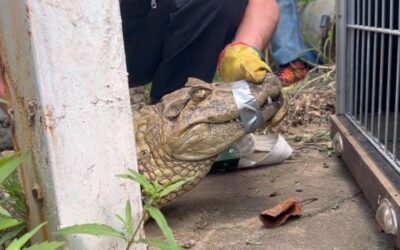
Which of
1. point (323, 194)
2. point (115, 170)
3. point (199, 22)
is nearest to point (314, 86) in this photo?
point (199, 22)

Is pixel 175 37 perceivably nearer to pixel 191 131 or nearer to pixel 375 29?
pixel 191 131

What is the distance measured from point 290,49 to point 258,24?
1610 millimetres

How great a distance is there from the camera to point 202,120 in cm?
129

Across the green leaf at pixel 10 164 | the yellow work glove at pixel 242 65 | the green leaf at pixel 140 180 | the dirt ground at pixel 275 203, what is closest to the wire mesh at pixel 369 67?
the dirt ground at pixel 275 203

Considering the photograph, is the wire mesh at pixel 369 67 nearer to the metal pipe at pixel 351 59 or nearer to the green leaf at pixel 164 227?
the metal pipe at pixel 351 59

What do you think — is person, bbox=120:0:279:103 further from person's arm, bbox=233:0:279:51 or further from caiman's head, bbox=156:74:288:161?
caiman's head, bbox=156:74:288:161

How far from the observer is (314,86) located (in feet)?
9.03

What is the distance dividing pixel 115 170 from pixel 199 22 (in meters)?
0.88

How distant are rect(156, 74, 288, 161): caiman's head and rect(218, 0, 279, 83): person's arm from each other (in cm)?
6

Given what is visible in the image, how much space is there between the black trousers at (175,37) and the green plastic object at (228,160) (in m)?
0.28

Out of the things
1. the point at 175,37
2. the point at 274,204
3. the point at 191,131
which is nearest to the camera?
the point at 191,131

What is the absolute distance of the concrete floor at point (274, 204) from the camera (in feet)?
3.85

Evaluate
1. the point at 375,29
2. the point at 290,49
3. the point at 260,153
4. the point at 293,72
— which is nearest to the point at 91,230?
the point at 375,29

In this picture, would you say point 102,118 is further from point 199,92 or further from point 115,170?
point 199,92
